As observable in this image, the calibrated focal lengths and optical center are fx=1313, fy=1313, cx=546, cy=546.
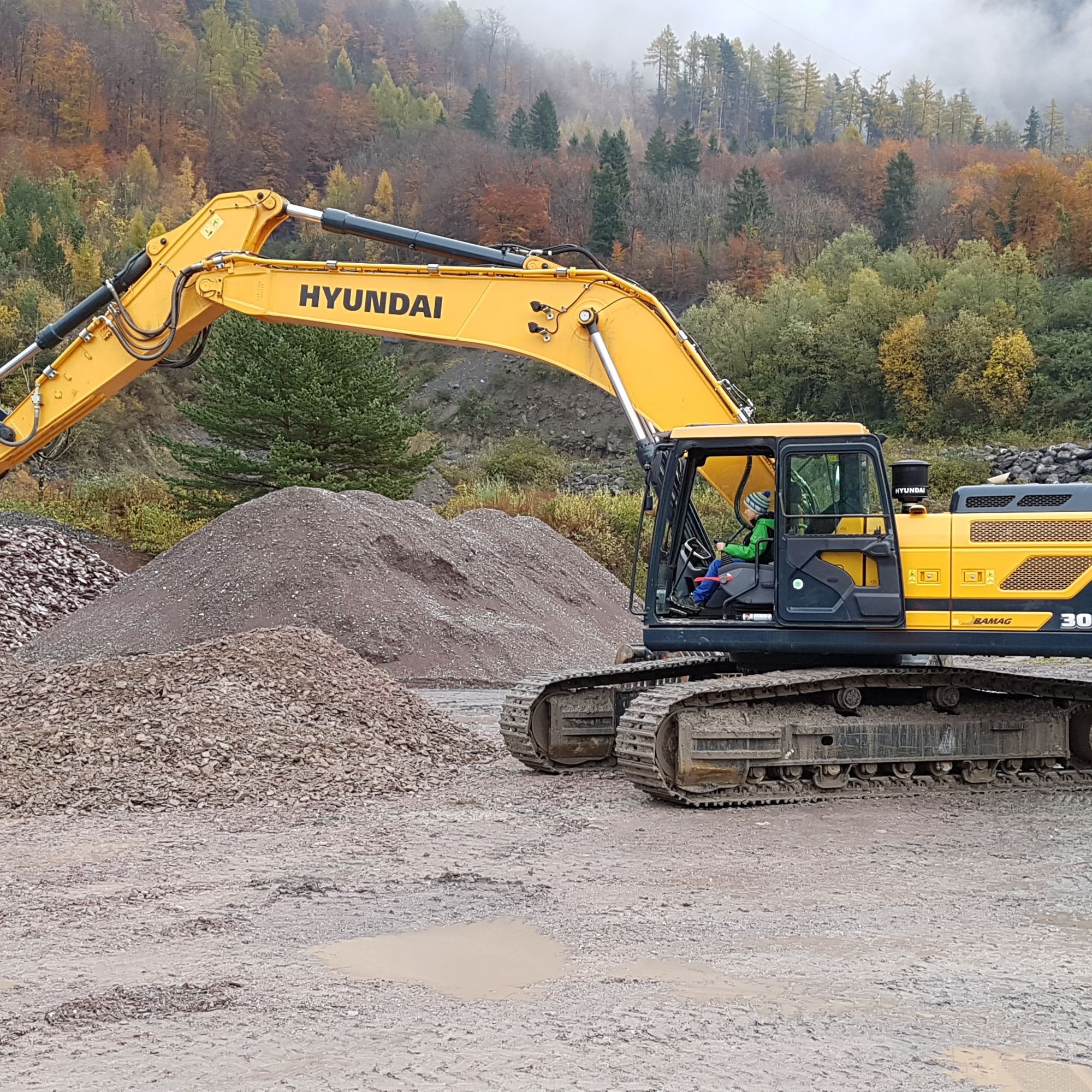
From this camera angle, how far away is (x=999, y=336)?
50.3m

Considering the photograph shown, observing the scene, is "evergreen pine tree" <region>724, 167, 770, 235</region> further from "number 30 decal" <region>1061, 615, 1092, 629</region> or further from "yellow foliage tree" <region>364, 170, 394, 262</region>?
"number 30 decal" <region>1061, 615, 1092, 629</region>

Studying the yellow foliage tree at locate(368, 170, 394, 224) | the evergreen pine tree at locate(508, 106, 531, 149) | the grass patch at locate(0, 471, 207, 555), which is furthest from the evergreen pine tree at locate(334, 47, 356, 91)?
the grass patch at locate(0, 471, 207, 555)

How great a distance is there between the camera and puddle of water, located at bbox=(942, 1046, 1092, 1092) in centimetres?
399

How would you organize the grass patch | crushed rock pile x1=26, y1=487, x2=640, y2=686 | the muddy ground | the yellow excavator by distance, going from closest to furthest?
the muddy ground
the yellow excavator
crushed rock pile x1=26, y1=487, x2=640, y2=686
the grass patch

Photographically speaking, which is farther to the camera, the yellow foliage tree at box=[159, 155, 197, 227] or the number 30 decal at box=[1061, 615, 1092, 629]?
the yellow foliage tree at box=[159, 155, 197, 227]

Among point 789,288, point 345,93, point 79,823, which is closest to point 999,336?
point 789,288

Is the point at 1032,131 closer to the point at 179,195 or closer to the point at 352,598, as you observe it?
the point at 179,195

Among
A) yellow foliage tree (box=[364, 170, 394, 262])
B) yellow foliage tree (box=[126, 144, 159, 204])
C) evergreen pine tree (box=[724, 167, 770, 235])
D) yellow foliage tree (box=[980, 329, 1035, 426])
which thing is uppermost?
yellow foliage tree (box=[126, 144, 159, 204])

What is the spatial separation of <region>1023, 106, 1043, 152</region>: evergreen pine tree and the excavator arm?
483ft

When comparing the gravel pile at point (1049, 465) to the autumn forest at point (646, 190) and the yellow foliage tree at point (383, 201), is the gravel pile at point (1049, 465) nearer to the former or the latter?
the autumn forest at point (646, 190)

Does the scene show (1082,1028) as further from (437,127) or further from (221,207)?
(437,127)

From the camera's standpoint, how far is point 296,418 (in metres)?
25.3

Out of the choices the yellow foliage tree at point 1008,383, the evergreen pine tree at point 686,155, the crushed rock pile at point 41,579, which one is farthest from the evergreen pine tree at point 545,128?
the crushed rock pile at point 41,579

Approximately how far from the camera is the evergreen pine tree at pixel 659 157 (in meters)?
98.5
